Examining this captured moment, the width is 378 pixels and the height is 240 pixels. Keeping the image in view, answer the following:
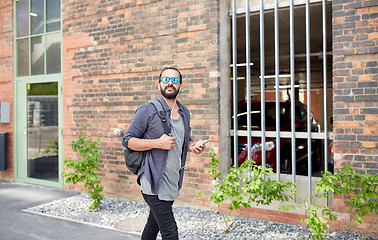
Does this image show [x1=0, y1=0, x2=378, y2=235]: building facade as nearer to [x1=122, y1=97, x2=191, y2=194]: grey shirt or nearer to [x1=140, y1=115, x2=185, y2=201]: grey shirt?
[x1=140, y1=115, x2=185, y2=201]: grey shirt

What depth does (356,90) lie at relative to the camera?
4.50m

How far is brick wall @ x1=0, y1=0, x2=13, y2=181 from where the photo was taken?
842 centimetres

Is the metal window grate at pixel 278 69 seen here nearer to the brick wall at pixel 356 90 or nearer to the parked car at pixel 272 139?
the parked car at pixel 272 139

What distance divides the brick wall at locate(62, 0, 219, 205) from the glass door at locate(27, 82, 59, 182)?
1.64ft

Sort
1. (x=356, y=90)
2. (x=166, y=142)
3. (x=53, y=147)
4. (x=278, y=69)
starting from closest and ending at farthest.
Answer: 1. (x=166, y=142)
2. (x=356, y=90)
3. (x=278, y=69)
4. (x=53, y=147)

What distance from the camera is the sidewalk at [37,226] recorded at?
472 cm

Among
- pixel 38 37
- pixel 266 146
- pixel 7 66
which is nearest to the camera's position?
pixel 266 146

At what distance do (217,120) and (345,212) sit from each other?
216 cm

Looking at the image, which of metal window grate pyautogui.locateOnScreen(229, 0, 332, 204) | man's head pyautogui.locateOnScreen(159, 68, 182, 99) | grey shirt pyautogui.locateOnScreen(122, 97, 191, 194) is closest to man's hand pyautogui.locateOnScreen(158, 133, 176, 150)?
grey shirt pyautogui.locateOnScreen(122, 97, 191, 194)

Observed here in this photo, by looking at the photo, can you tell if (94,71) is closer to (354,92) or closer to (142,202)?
(142,202)

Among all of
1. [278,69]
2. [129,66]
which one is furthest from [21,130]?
[278,69]

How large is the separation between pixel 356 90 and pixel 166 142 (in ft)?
9.19

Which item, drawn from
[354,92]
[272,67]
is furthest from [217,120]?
[272,67]

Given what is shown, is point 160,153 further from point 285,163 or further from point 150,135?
point 285,163
